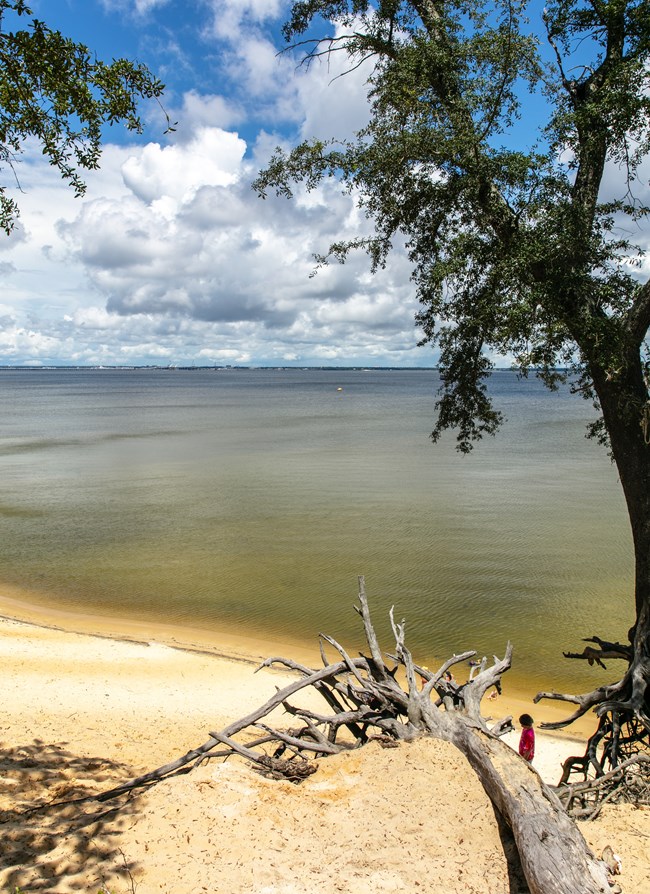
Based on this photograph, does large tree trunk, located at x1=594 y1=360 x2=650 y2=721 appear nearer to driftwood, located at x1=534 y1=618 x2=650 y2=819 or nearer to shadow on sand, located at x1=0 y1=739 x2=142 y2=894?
driftwood, located at x1=534 y1=618 x2=650 y2=819

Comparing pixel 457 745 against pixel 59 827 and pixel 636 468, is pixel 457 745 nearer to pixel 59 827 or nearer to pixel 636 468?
pixel 59 827

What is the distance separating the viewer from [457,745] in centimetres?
622

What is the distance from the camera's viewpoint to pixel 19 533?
870 inches

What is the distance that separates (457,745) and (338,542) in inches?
581

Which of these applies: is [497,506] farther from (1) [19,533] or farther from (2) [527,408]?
(2) [527,408]

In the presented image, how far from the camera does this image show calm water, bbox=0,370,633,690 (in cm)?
1495

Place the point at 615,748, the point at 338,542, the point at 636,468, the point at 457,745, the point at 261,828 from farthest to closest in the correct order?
the point at 338,542 < the point at 636,468 < the point at 615,748 < the point at 457,745 < the point at 261,828

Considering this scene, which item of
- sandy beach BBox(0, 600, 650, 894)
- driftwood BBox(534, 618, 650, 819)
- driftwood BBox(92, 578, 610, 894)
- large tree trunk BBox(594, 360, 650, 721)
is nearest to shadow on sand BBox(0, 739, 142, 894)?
sandy beach BBox(0, 600, 650, 894)

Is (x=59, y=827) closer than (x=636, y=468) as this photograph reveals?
Yes

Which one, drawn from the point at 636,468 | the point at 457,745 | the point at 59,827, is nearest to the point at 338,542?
the point at 636,468

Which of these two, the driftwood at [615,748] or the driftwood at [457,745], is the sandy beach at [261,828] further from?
the driftwood at [615,748]

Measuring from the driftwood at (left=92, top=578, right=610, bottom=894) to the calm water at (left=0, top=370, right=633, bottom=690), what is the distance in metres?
6.05

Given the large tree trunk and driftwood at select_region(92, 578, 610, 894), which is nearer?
driftwood at select_region(92, 578, 610, 894)

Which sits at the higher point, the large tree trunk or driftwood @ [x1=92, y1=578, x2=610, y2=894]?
the large tree trunk
